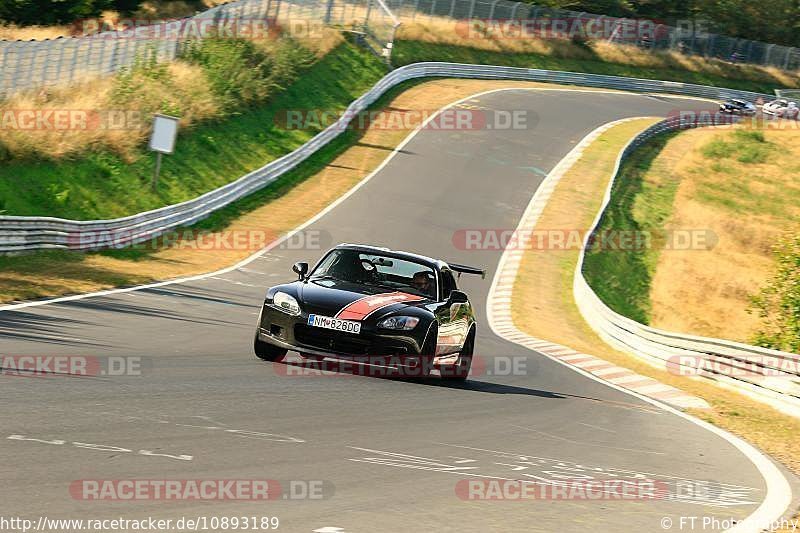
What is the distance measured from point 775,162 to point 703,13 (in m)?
39.6

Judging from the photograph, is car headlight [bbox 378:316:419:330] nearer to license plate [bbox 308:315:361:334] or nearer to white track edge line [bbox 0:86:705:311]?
license plate [bbox 308:315:361:334]

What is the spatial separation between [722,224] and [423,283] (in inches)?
1199

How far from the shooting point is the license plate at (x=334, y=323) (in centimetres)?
1162

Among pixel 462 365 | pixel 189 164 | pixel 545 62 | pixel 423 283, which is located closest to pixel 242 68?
pixel 189 164

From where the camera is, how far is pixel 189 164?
34.3m

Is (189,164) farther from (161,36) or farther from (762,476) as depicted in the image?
(762,476)

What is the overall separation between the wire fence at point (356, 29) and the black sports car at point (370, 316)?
712 inches

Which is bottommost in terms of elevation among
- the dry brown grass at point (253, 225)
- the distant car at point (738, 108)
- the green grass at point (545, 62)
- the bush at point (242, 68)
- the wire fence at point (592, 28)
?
the dry brown grass at point (253, 225)

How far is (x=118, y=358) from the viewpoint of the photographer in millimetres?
10984

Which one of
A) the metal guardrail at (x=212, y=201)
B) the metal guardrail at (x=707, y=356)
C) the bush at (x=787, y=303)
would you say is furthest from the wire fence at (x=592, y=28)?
the metal guardrail at (x=707, y=356)

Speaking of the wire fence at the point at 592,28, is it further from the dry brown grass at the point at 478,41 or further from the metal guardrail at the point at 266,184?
the metal guardrail at the point at 266,184

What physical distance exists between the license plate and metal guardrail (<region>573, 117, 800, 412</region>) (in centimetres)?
706

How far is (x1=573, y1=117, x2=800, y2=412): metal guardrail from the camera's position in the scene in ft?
53.2

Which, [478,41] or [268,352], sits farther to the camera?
[478,41]
